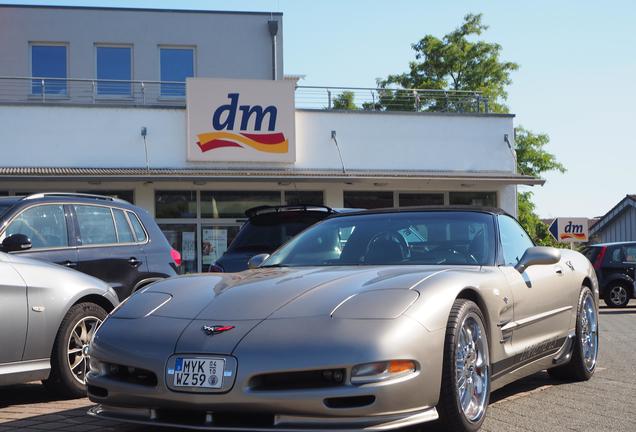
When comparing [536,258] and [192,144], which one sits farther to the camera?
[192,144]

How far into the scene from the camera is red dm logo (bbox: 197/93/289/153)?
74.1 feet

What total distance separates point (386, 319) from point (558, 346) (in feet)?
8.75

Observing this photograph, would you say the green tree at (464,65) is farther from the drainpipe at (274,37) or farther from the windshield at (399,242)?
the windshield at (399,242)

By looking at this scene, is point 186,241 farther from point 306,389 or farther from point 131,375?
point 306,389

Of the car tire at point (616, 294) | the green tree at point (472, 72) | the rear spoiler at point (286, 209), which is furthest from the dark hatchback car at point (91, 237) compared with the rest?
the green tree at point (472, 72)

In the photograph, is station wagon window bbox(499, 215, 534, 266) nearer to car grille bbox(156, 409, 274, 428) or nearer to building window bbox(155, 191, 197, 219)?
car grille bbox(156, 409, 274, 428)

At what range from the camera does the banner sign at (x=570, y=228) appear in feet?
80.4

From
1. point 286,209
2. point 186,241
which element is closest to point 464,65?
point 186,241

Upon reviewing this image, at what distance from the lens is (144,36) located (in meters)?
28.2

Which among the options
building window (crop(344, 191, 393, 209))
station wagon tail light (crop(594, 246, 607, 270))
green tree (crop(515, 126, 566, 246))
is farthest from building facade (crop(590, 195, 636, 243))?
station wagon tail light (crop(594, 246, 607, 270))

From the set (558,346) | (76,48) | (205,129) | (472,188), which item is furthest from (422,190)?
(558,346)

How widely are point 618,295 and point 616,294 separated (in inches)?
2.1

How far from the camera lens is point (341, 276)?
5.08 m

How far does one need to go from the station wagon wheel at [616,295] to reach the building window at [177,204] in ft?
34.3
